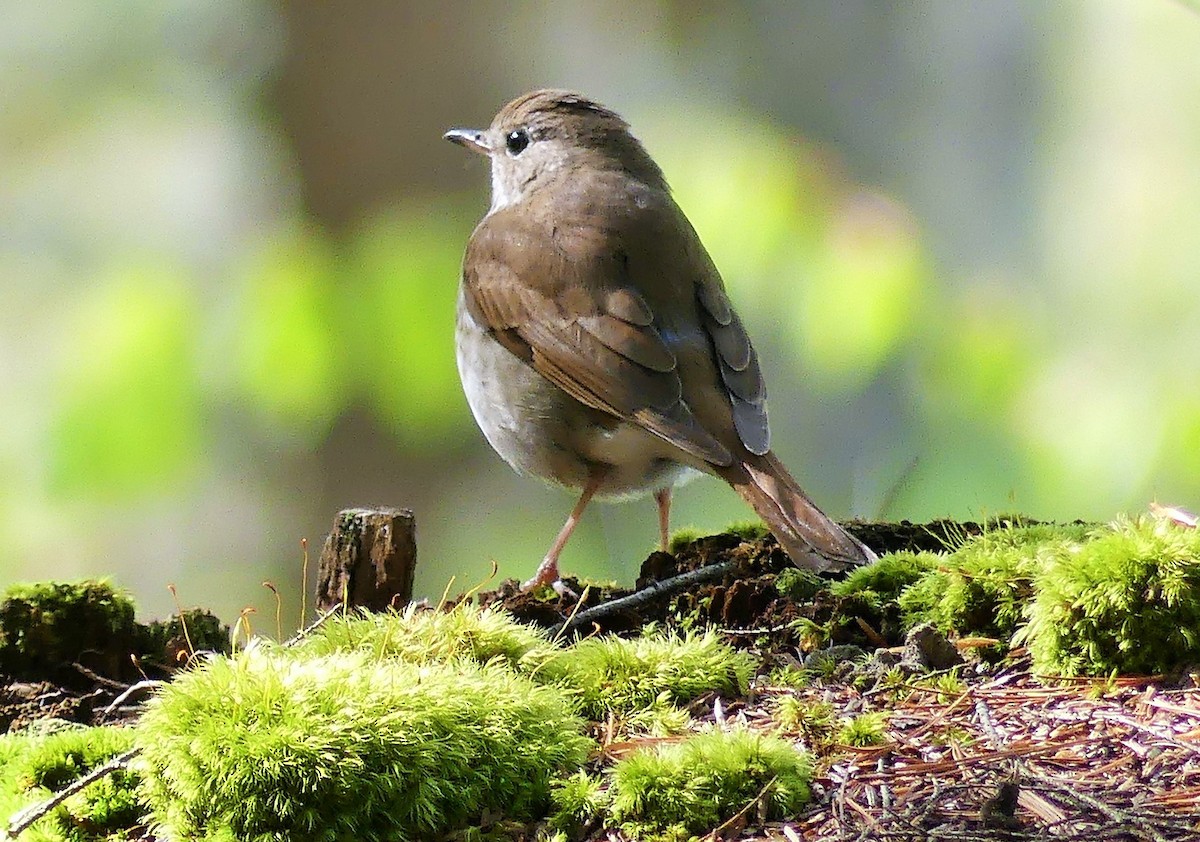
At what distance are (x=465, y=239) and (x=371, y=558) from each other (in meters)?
3.46

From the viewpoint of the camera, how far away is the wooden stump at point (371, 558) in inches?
131

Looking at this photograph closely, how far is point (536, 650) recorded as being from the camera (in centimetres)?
252

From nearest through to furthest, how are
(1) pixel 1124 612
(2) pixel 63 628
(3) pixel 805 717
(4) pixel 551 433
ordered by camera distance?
1. (3) pixel 805 717
2. (1) pixel 1124 612
3. (2) pixel 63 628
4. (4) pixel 551 433

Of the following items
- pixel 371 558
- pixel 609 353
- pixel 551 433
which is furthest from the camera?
pixel 551 433

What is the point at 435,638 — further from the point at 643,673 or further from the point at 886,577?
the point at 886,577

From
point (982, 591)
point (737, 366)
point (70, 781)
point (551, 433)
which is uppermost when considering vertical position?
point (737, 366)

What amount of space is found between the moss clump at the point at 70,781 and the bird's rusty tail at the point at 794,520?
1755 millimetres

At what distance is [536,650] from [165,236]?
534 centimetres

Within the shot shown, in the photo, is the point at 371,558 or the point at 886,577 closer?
the point at 886,577

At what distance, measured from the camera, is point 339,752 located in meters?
1.88

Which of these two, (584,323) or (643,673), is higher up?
(584,323)

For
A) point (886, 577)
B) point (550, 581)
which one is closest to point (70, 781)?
point (550, 581)

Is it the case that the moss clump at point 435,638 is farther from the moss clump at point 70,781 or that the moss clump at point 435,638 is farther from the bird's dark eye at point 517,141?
the bird's dark eye at point 517,141

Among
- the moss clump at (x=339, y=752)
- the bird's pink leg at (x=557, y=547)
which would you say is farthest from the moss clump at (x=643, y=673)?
the bird's pink leg at (x=557, y=547)
